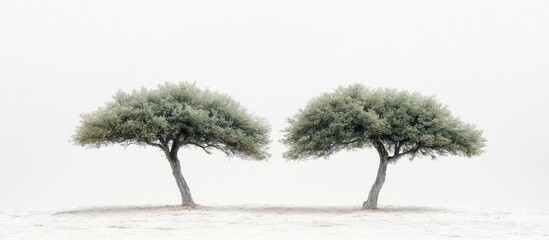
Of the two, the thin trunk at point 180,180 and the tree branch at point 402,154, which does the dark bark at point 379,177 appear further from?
the thin trunk at point 180,180

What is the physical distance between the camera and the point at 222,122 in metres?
47.6

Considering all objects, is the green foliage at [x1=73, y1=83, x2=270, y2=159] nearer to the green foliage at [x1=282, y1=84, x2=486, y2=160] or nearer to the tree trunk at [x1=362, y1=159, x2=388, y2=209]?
the green foliage at [x1=282, y1=84, x2=486, y2=160]

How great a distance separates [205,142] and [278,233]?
59.6 feet

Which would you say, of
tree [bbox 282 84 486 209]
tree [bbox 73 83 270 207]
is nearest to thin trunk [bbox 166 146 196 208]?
tree [bbox 73 83 270 207]

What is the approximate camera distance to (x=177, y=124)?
1818 inches

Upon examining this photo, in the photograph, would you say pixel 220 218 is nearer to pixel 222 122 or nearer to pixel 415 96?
pixel 222 122

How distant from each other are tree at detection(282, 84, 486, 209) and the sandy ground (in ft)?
11.8

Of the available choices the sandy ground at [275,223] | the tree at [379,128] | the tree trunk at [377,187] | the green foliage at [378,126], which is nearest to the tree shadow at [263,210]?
the sandy ground at [275,223]

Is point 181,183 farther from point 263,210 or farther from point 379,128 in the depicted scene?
point 379,128

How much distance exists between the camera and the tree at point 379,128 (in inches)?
1832

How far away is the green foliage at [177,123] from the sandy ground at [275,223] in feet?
13.6

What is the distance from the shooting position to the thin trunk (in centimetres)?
4800

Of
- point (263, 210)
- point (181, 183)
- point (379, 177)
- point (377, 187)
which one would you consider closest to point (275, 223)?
→ point (263, 210)

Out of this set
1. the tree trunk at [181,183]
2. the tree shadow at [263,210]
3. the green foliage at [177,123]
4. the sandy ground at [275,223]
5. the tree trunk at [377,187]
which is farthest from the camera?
the tree trunk at [377,187]
